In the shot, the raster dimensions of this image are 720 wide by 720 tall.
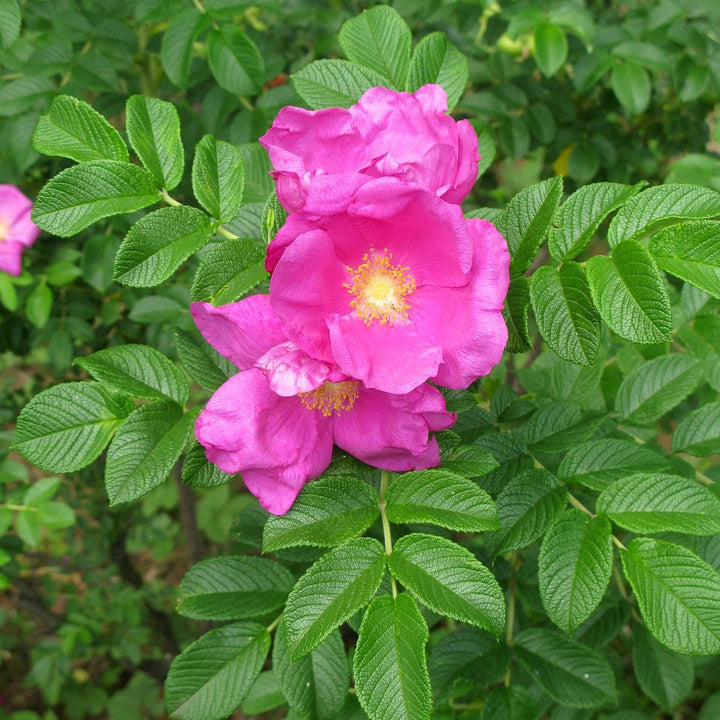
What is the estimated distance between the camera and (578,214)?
→ 890mm

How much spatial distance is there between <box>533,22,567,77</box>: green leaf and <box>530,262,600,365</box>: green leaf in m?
0.89

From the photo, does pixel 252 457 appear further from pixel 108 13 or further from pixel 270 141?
pixel 108 13

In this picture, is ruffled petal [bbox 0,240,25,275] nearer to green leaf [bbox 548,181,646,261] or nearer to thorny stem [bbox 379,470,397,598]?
thorny stem [bbox 379,470,397,598]

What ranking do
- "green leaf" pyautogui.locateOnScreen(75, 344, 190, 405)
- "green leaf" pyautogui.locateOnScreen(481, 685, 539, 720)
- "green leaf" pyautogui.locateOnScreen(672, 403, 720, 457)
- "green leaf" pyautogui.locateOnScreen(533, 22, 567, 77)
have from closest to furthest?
"green leaf" pyautogui.locateOnScreen(75, 344, 190, 405) → "green leaf" pyautogui.locateOnScreen(481, 685, 539, 720) → "green leaf" pyautogui.locateOnScreen(672, 403, 720, 457) → "green leaf" pyautogui.locateOnScreen(533, 22, 567, 77)

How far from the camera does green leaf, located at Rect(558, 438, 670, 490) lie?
101 cm

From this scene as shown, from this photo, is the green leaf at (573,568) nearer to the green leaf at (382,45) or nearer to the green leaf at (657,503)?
the green leaf at (657,503)

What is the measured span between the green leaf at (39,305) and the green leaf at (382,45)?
92 centimetres

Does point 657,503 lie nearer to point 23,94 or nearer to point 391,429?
point 391,429

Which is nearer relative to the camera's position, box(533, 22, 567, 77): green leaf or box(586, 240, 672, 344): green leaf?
box(586, 240, 672, 344): green leaf

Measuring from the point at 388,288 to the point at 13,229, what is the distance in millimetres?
1219

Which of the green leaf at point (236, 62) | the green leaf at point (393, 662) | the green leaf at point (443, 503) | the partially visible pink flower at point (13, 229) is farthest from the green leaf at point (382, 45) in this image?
the partially visible pink flower at point (13, 229)

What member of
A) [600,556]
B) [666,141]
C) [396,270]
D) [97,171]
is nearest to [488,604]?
[600,556]

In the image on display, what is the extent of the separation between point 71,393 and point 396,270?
0.45 m

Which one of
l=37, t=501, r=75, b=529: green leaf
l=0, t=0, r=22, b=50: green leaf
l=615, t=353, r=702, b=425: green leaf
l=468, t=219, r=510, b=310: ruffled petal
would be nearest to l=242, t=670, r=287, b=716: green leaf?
l=37, t=501, r=75, b=529: green leaf
